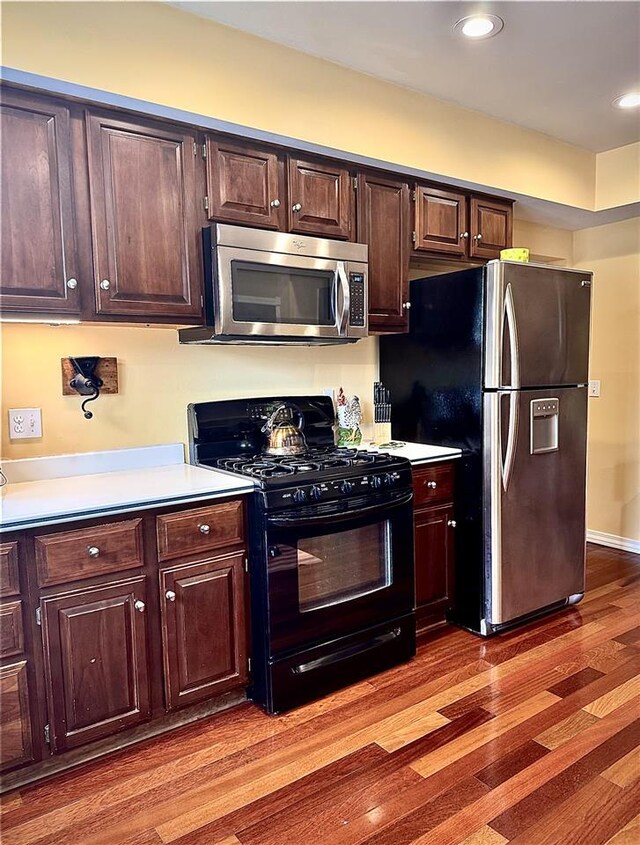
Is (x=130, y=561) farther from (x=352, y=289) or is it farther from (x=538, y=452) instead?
(x=538, y=452)

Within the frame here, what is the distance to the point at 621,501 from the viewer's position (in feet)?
13.4

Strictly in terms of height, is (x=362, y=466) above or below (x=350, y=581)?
above

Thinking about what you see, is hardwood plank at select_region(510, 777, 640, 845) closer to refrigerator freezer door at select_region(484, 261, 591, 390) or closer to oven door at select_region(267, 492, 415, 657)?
oven door at select_region(267, 492, 415, 657)

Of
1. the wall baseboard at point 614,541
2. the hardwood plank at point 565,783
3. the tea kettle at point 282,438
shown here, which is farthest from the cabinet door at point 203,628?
the wall baseboard at point 614,541

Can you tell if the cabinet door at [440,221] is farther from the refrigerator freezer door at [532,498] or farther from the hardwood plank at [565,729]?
the hardwood plank at [565,729]

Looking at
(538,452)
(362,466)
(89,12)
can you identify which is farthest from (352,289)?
(89,12)

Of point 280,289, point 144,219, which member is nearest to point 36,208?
point 144,219

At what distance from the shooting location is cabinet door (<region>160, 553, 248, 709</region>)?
208cm

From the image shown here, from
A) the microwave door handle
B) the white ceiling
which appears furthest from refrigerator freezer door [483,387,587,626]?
the white ceiling

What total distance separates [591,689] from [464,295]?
1.78m

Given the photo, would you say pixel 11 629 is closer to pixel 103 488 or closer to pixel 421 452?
pixel 103 488

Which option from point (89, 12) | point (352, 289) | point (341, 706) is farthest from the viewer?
point (352, 289)

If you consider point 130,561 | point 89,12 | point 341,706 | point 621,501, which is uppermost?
point 89,12

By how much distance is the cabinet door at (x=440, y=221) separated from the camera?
296 cm
